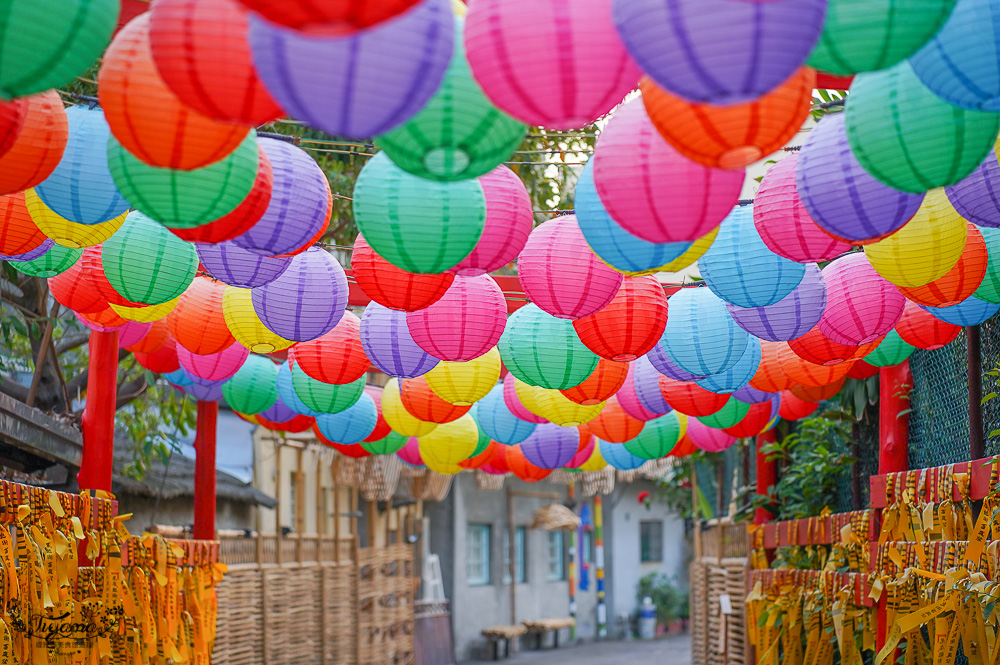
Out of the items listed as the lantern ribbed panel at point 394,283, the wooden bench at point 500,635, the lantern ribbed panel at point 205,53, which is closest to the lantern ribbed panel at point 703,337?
the lantern ribbed panel at point 394,283

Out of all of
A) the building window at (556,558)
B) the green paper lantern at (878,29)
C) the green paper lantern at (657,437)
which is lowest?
the building window at (556,558)

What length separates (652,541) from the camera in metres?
24.0

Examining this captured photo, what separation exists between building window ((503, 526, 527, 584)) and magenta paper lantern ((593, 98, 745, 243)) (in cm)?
1690

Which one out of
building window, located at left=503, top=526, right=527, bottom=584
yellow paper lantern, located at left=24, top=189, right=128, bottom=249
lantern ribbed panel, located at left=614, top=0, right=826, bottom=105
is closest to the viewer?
lantern ribbed panel, located at left=614, top=0, right=826, bottom=105

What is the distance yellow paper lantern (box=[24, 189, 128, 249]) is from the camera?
3225mm

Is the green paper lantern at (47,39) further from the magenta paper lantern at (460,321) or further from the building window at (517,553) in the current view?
the building window at (517,553)

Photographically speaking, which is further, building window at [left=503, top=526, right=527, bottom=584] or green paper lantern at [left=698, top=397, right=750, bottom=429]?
building window at [left=503, top=526, right=527, bottom=584]

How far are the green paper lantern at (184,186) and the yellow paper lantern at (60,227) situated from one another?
1.96 ft

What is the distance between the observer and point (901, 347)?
486cm

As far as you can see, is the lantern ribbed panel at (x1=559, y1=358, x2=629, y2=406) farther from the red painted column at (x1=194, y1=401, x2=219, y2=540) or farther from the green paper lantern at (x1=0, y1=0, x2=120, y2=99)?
the red painted column at (x1=194, y1=401, x2=219, y2=540)

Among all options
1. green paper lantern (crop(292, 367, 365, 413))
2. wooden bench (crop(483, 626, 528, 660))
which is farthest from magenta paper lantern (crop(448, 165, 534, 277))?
wooden bench (crop(483, 626, 528, 660))

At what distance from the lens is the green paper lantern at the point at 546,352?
4.39 m

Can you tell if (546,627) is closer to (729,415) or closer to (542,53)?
(729,415)

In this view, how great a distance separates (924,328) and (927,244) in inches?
46.1
